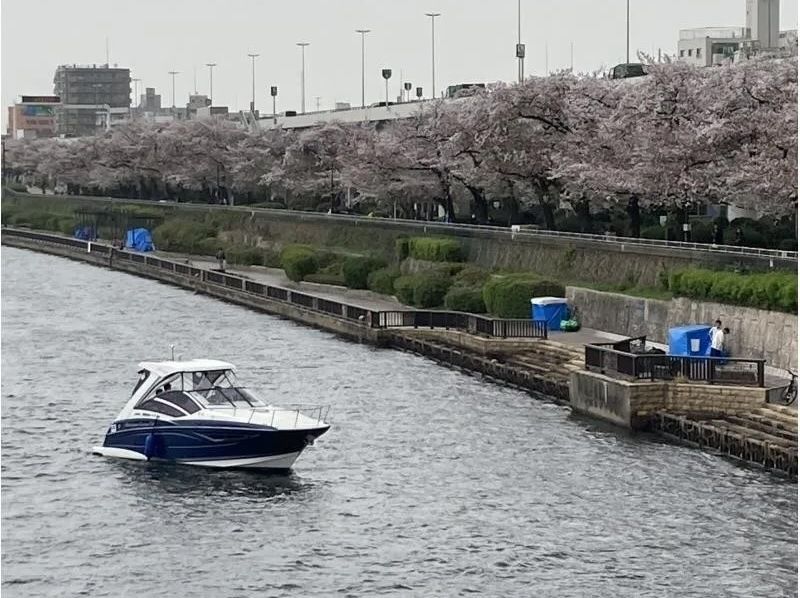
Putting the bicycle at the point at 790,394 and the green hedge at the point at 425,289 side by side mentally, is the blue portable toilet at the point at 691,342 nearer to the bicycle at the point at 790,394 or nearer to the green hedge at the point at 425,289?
the bicycle at the point at 790,394

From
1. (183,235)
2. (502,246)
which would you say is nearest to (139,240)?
(183,235)

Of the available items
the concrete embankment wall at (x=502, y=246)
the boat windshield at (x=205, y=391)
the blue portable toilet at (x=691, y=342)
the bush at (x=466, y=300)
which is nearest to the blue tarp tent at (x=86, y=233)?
the concrete embankment wall at (x=502, y=246)

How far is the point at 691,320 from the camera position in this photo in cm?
6006

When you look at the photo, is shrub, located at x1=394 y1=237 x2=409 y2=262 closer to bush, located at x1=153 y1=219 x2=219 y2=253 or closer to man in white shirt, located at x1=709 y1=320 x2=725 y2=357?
bush, located at x1=153 y1=219 x2=219 y2=253

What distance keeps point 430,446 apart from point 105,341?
3155 centimetres

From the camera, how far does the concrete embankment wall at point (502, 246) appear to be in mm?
65938

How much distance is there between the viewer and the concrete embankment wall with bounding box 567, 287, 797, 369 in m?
54.0

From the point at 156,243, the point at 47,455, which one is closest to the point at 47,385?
the point at 47,455

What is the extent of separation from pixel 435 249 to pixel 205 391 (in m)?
41.3

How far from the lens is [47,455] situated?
4806cm

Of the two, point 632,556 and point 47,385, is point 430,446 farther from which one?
point 47,385

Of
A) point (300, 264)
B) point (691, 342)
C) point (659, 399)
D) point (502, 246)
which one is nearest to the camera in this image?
point (659, 399)

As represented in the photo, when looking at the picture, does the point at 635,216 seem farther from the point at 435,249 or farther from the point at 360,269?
the point at 360,269

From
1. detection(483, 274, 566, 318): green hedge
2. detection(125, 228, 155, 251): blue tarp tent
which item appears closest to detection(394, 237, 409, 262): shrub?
detection(483, 274, 566, 318): green hedge
